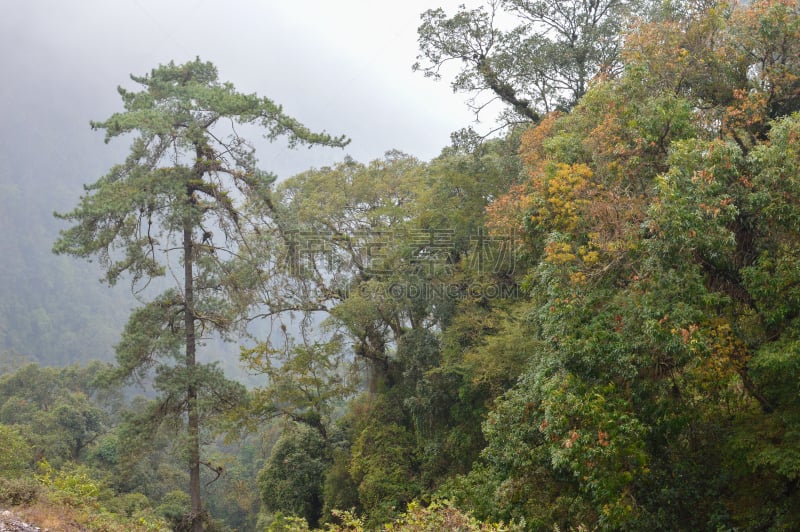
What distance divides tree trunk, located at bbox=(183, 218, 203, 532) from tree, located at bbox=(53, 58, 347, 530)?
0.08 ft

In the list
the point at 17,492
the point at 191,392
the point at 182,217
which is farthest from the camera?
the point at 191,392

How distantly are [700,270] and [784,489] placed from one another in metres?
2.64

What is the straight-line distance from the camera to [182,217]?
42.9ft

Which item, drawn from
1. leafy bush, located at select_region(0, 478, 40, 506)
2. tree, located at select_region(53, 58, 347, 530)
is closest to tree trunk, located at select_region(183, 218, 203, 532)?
tree, located at select_region(53, 58, 347, 530)

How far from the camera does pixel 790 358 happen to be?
5512mm

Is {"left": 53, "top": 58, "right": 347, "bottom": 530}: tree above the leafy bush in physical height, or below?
above

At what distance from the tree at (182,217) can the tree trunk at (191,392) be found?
0.02 metres

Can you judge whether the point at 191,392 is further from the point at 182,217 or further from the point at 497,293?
the point at 497,293

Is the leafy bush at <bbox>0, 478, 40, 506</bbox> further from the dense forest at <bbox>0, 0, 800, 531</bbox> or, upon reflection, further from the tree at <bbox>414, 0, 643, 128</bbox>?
the tree at <bbox>414, 0, 643, 128</bbox>

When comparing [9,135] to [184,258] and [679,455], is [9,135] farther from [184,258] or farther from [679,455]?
[679,455]

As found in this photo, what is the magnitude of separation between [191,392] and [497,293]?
740cm

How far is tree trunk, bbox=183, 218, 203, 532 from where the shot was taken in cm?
1288

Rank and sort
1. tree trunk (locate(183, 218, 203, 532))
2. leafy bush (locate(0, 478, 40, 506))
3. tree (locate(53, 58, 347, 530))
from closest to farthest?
1. leafy bush (locate(0, 478, 40, 506))
2. tree (locate(53, 58, 347, 530))
3. tree trunk (locate(183, 218, 203, 532))

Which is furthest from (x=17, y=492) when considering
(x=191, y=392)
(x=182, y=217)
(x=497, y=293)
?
(x=497, y=293)
